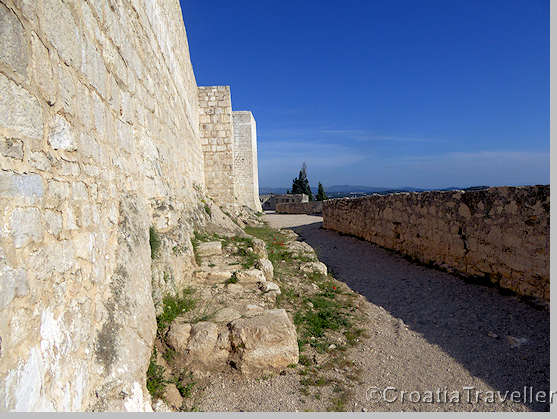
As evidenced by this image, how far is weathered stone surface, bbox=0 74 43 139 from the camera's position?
4.59 ft

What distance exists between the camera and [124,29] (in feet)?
10.7

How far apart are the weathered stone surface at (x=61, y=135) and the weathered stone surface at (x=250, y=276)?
2.58 meters

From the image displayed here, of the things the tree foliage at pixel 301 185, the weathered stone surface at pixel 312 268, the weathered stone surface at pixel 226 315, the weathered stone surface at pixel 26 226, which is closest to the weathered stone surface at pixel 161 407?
the weathered stone surface at pixel 226 315

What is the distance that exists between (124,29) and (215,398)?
3.48 m

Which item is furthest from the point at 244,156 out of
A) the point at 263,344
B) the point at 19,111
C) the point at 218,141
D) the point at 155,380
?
the point at 19,111

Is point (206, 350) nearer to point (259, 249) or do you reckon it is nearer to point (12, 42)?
point (12, 42)

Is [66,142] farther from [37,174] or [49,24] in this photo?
[49,24]

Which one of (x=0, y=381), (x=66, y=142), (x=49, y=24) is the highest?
(x=49, y=24)

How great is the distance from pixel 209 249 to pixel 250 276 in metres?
1.00

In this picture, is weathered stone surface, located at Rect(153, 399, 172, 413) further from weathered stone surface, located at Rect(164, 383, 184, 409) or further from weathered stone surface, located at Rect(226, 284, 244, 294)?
weathered stone surface, located at Rect(226, 284, 244, 294)

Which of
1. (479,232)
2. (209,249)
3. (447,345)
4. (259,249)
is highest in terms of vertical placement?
(479,232)

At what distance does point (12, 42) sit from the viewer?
144 cm

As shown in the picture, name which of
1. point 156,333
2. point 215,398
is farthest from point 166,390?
point 156,333

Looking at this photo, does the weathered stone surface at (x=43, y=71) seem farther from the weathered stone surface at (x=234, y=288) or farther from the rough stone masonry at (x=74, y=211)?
the weathered stone surface at (x=234, y=288)
